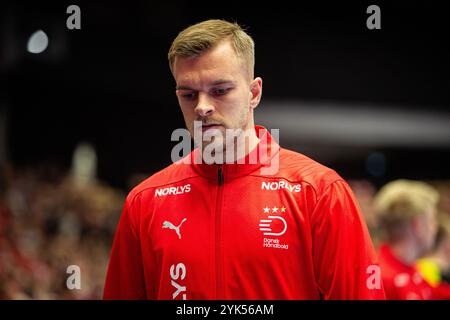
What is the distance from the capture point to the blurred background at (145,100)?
679 cm

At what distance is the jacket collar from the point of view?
7.32 feet

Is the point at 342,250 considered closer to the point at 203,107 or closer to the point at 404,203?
the point at 203,107

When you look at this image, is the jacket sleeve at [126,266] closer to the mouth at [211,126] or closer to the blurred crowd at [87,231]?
the mouth at [211,126]

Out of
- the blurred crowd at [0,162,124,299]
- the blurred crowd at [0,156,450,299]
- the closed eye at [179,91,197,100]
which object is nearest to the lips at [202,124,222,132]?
the closed eye at [179,91,197,100]

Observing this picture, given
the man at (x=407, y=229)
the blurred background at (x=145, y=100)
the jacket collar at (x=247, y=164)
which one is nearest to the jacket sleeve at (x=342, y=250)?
the jacket collar at (x=247, y=164)

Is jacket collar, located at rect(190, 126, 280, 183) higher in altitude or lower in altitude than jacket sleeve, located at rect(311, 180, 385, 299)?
higher

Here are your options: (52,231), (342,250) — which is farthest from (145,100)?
(342,250)

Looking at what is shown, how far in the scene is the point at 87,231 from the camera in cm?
678

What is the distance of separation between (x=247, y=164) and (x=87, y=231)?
15.9 ft

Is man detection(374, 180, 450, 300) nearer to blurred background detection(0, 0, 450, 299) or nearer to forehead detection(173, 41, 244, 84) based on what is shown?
forehead detection(173, 41, 244, 84)

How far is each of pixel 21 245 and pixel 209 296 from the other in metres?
4.25

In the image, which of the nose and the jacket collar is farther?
the jacket collar

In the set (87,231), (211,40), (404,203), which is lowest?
(87,231)

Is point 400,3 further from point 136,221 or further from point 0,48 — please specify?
point 136,221
